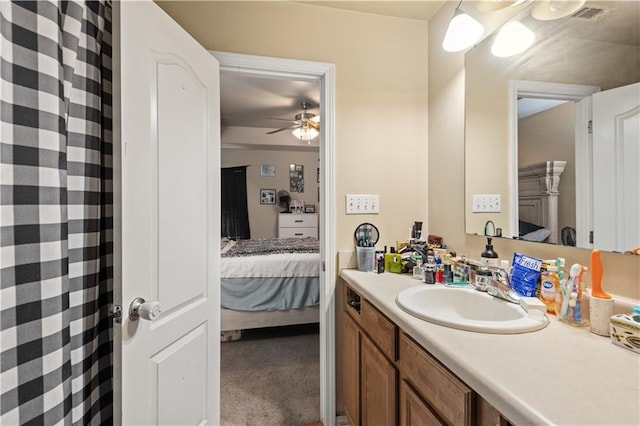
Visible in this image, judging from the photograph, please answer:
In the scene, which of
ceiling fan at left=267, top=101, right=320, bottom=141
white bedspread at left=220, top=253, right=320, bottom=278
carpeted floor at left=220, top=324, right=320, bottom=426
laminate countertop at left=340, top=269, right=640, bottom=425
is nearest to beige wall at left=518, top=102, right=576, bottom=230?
laminate countertop at left=340, top=269, right=640, bottom=425

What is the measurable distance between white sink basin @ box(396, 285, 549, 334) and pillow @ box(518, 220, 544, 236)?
1.02 feet

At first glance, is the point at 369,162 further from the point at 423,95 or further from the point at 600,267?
the point at 600,267

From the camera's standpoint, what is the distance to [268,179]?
574 centimetres

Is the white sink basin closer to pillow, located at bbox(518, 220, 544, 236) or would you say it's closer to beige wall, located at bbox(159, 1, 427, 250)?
pillow, located at bbox(518, 220, 544, 236)

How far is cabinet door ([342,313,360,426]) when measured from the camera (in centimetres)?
139

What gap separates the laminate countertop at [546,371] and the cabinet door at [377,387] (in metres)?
0.29

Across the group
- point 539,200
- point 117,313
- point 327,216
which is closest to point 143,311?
point 117,313

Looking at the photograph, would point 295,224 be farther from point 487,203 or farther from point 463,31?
point 463,31

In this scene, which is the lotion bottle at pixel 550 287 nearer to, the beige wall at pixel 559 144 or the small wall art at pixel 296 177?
the beige wall at pixel 559 144

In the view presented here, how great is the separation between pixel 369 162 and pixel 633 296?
120 cm

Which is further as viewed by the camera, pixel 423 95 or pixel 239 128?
pixel 239 128

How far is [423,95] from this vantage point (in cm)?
177

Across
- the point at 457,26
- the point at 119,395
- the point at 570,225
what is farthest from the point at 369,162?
the point at 119,395

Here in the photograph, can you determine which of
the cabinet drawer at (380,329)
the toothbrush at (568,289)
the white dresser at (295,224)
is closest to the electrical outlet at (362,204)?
the cabinet drawer at (380,329)
